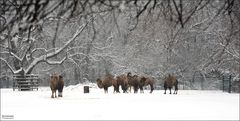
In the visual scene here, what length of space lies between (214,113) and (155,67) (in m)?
38.7

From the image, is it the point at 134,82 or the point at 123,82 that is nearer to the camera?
the point at 123,82

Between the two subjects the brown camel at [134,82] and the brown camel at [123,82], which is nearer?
the brown camel at [123,82]

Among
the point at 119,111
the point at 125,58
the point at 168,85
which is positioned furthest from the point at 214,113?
the point at 125,58

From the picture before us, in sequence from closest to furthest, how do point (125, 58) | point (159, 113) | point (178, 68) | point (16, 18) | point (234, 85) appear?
point (16, 18) → point (159, 113) → point (234, 85) → point (178, 68) → point (125, 58)

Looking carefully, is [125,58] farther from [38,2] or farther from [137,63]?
[38,2]

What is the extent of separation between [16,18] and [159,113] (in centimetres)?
834

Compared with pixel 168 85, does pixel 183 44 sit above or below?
above

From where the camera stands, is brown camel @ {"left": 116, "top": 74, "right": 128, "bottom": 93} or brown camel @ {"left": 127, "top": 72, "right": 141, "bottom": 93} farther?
brown camel @ {"left": 127, "top": 72, "right": 141, "bottom": 93}

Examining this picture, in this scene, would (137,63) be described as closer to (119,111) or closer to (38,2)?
(119,111)

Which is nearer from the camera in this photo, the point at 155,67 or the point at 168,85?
the point at 168,85

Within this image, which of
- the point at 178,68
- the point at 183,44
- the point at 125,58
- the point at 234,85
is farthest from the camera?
the point at 125,58

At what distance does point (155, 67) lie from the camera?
177 feet

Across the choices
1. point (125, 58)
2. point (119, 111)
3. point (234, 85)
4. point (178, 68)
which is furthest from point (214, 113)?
point (125, 58)

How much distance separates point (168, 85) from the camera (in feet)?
97.9
